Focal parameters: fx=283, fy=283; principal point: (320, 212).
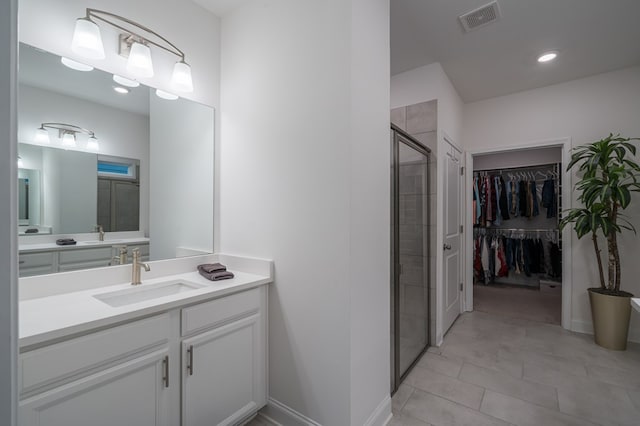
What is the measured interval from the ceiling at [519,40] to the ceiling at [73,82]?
6.15 ft

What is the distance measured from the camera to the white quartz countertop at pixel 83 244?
138cm

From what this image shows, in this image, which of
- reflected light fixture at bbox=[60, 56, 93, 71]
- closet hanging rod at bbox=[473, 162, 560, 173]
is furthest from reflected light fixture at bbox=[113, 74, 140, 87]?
closet hanging rod at bbox=[473, 162, 560, 173]

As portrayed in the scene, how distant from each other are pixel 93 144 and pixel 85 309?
3.16ft

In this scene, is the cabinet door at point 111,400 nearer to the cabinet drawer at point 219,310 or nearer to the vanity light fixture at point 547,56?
the cabinet drawer at point 219,310

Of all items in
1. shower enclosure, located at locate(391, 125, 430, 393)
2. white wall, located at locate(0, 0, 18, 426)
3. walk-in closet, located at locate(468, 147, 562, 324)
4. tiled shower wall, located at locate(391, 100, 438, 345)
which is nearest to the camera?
white wall, located at locate(0, 0, 18, 426)

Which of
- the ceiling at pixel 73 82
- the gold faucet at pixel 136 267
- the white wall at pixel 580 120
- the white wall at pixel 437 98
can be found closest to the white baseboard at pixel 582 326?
the white wall at pixel 580 120

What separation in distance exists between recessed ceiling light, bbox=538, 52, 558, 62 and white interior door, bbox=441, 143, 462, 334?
1077mm

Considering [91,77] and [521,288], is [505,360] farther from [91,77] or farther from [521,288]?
[91,77]

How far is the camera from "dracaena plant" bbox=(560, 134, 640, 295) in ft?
8.44

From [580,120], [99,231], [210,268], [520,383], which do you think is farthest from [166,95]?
[580,120]

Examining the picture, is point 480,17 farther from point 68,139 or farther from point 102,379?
point 102,379

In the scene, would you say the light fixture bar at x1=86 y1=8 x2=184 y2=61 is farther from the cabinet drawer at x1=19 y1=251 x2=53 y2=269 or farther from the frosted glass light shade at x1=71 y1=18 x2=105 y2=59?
the cabinet drawer at x1=19 y1=251 x2=53 y2=269

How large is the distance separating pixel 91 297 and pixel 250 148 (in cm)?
119

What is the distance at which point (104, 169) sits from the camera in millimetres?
1690
